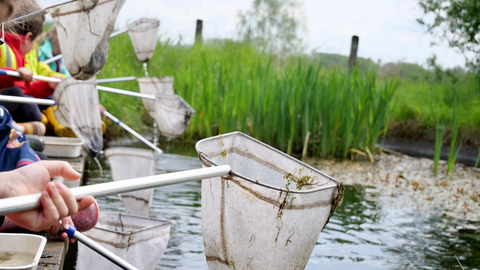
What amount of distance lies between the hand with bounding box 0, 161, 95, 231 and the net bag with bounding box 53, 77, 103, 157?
195 centimetres

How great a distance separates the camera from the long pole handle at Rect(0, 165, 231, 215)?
0.76 m

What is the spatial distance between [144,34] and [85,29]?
135 inches

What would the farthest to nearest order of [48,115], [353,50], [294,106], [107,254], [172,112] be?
[353,50], [294,106], [172,112], [48,115], [107,254]

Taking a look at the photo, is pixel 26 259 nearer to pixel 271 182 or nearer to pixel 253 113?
pixel 271 182

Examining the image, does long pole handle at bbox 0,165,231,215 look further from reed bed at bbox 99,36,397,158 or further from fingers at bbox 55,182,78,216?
reed bed at bbox 99,36,397,158

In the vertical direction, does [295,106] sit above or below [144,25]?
below

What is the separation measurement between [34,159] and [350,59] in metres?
8.97

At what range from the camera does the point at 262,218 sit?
44.1 inches

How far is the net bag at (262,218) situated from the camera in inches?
43.2

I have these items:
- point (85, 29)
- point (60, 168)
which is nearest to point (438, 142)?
point (85, 29)

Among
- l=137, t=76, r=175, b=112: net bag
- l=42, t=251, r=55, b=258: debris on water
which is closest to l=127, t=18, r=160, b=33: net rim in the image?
l=137, t=76, r=175, b=112: net bag

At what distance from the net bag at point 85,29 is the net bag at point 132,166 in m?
1.03

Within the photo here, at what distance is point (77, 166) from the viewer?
9.31 ft

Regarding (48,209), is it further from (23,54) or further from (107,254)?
(23,54)
